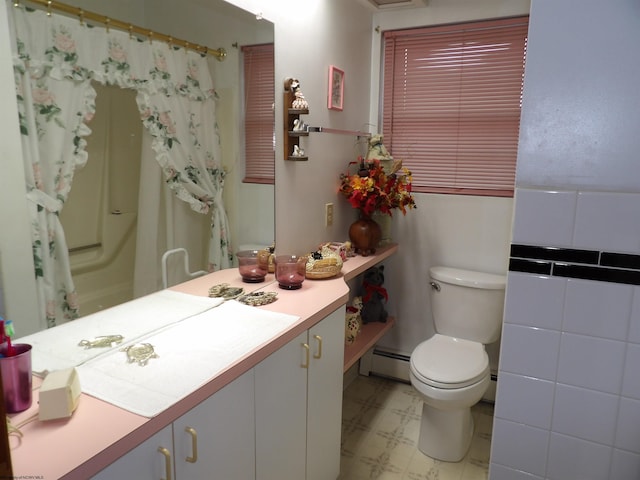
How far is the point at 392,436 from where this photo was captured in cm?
238

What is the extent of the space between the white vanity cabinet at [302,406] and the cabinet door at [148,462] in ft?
1.13

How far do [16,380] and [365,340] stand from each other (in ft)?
5.91

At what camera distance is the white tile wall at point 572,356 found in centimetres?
132

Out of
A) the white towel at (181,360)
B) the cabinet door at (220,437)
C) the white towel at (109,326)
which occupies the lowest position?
the cabinet door at (220,437)

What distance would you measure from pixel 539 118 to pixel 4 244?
1.47 metres

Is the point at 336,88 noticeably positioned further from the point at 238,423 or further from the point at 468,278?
the point at 238,423

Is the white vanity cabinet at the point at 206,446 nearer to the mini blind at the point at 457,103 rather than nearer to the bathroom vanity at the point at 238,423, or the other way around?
the bathroom vanity at the point at 238,423

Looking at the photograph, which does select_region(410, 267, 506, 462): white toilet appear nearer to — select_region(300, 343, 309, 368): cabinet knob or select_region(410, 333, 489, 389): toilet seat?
select_region(410, 333, 489, 389): toilet seat

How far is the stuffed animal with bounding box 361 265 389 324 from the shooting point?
2748 millimetres

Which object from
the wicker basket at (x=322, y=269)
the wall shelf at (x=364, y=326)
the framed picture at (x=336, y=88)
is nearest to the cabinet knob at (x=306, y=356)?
the wicker basket at (x=322, y=269)

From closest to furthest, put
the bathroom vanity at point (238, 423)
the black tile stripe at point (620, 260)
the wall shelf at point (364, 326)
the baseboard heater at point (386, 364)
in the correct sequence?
the bathroom vanity at point (238, 423), the black tile stripe at point (620, 260), the wall shelf at point (364, 326), the baseboard heater at point (386, 364)

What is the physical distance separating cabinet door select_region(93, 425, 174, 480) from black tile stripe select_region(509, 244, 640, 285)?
1091 millimetres

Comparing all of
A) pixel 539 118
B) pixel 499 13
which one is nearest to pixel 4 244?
pixel 539 118

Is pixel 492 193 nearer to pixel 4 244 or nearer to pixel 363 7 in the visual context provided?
pixel 363 7
